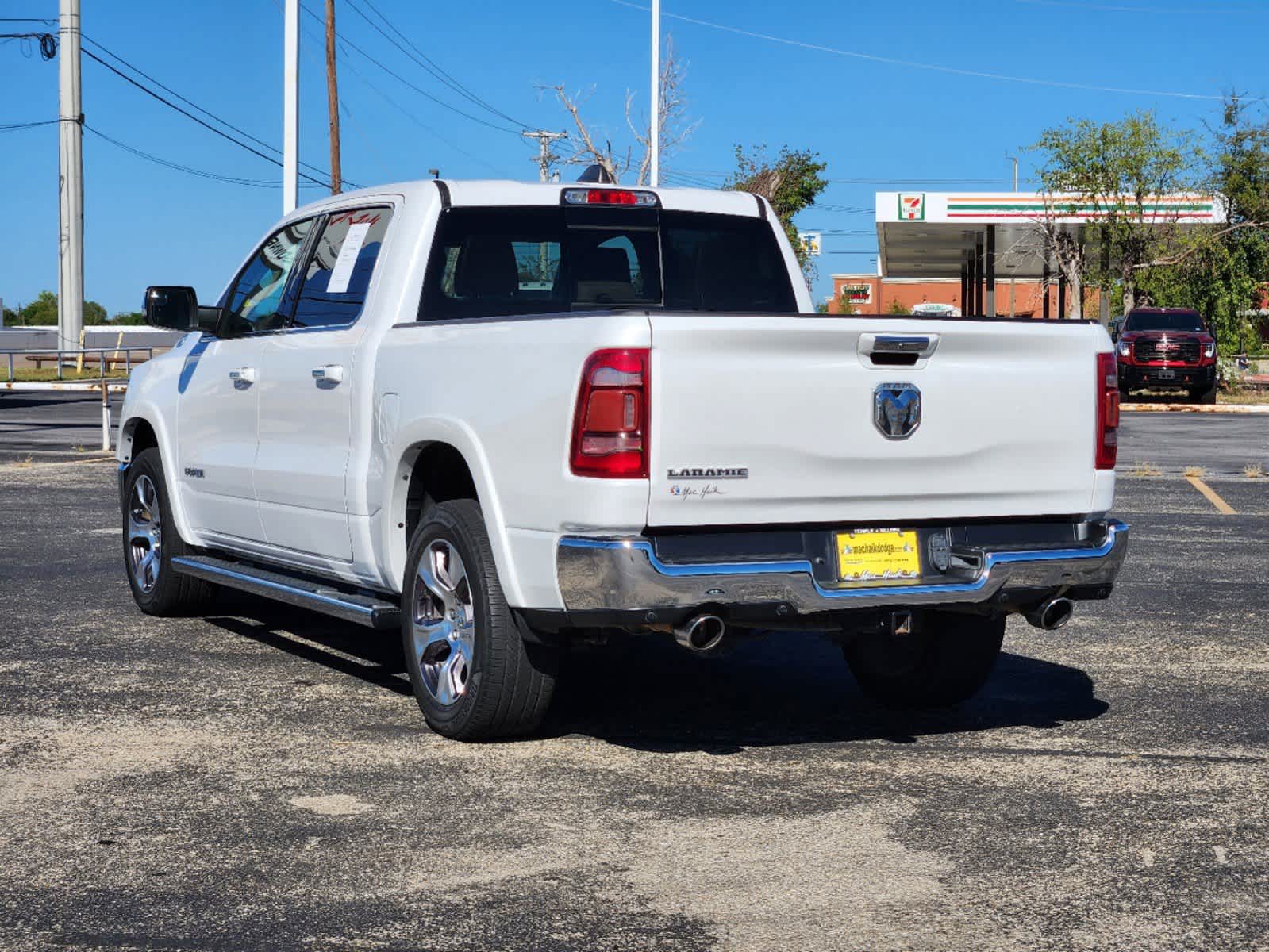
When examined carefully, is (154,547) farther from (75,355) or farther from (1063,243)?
(75,355)

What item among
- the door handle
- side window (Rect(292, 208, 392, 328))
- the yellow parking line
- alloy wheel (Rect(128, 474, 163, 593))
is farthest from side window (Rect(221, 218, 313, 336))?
the yellow parking line

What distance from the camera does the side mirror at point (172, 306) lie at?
27.0 feet

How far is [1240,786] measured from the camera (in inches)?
228

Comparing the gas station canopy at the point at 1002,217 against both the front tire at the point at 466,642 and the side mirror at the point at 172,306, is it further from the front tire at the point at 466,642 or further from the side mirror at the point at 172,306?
the front tire at the point at 466,642

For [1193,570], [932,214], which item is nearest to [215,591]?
[1193,570]

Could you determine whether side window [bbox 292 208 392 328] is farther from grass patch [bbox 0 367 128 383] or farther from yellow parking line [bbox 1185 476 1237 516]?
grass patch [bbox 0 367 128 383]

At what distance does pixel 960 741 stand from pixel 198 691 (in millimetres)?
3075

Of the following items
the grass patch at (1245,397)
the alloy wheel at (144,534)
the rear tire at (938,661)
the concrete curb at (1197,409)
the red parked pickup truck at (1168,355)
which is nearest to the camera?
the rear tire at (938,661)

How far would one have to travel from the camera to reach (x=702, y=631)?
5582 mm

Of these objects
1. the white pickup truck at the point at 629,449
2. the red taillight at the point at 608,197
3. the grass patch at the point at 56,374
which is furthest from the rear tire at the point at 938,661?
the grass patch at the point at 56,374

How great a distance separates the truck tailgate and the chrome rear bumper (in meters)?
0.15

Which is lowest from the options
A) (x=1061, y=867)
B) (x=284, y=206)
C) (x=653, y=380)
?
(x=1061, y=867)

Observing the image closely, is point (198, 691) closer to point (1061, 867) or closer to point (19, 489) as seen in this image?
point (1061, 867)

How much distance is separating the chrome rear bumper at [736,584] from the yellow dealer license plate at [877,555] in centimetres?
4
